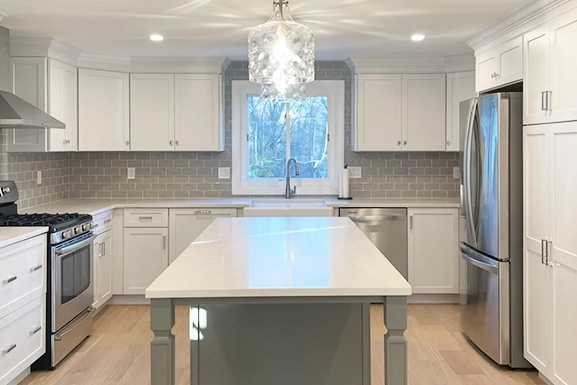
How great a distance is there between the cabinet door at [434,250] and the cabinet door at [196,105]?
201 centimetres

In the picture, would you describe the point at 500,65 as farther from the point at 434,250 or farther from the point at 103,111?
the point at 103,111

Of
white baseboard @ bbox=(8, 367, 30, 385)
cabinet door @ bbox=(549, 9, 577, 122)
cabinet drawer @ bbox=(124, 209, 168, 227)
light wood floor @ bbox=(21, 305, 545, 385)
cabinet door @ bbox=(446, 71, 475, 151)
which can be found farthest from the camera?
cabinet door @ bbox=(446, 71, 475, 151)

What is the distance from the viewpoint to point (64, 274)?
3480mm

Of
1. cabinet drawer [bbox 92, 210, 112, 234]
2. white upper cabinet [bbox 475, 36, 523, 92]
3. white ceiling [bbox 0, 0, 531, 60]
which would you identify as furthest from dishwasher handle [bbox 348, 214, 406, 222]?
cabinet drawer [bbox 92, 210, 112, 234]

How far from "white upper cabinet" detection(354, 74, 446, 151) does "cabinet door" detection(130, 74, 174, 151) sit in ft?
5.76

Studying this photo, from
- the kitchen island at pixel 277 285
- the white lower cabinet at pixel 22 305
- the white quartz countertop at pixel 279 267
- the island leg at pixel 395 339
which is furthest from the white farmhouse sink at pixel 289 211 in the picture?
the island leg at pixel 395 339

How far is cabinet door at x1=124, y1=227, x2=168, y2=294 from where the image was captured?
4.73m

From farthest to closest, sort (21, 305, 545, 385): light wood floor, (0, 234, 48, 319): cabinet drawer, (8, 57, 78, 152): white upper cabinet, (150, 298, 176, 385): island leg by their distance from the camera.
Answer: (8, 57, 78, 152): white upper cabinet < (21, 305, 545, 385): light wood floor < (0, 234, 48, 319): cabinet drawer < (150, 298, 176, 385): island leg

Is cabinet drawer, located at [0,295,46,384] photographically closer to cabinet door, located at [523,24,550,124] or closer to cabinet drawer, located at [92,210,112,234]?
cabinet drawer, located at [92,210,112,234]

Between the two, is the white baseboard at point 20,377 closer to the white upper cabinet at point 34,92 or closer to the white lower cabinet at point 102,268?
the white lower cabinet at point 102,268

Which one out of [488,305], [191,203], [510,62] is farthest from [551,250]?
[191,203]

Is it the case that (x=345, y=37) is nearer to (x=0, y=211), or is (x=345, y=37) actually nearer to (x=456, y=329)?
(x=456, y=329)

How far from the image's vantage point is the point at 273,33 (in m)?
2.50

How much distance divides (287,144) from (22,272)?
9.63 feet
